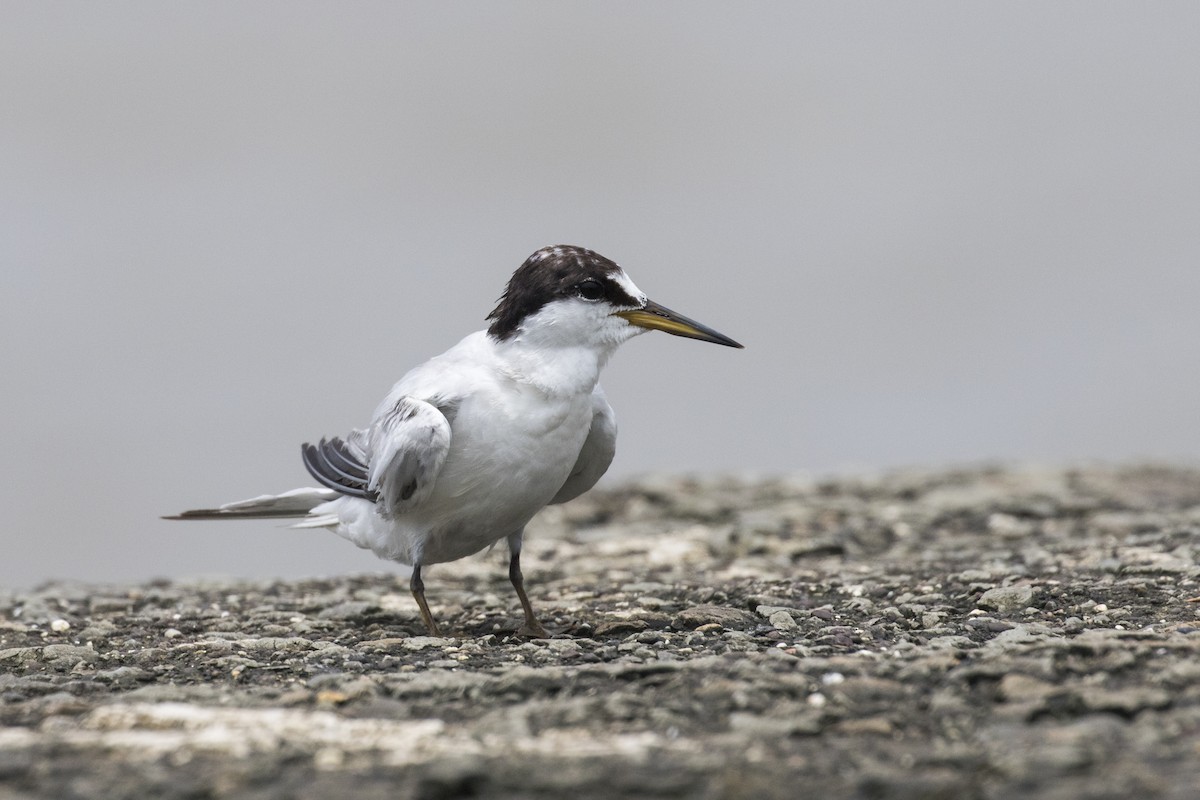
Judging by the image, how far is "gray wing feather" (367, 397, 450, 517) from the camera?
16.5ft

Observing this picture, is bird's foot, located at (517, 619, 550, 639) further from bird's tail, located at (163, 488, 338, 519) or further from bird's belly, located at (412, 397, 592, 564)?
bird's tail, located at (163, 488, 338, 519)

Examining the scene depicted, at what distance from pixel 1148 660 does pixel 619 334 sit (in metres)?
2.30

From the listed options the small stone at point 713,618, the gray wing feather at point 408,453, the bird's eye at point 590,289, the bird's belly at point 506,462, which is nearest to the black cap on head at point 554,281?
the bird's eye at point 590,289

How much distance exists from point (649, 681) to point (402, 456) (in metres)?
1.46

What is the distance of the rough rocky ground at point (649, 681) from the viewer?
3.20 metres

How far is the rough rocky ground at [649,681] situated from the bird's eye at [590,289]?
1.27 m

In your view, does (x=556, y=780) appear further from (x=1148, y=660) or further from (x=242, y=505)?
(x=242, y=505)

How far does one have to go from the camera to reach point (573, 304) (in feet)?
17.3

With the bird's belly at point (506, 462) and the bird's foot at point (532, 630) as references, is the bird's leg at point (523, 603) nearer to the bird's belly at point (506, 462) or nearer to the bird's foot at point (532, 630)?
the bird's foot at point (532, 630)

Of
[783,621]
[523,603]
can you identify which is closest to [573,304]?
[523,603]

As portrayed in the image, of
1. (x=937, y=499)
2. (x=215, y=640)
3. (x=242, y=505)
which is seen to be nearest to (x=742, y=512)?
(x=937, y=499)

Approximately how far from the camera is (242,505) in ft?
20.0

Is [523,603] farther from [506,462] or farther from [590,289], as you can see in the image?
[590,289]

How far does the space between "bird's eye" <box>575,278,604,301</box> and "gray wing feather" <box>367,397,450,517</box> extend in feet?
2.35
